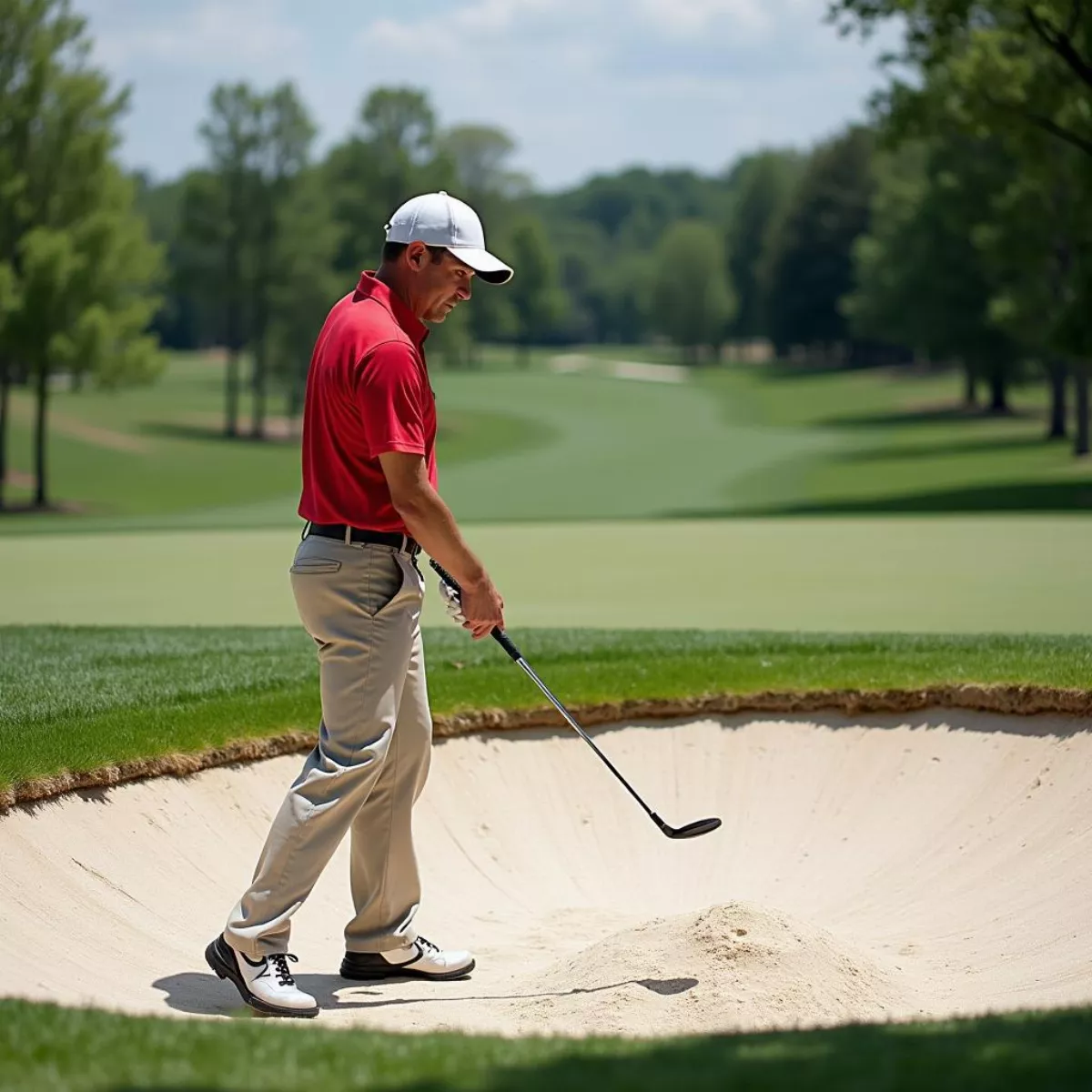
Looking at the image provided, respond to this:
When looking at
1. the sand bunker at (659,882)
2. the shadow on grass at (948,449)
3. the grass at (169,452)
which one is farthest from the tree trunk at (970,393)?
the sand bunker at (659,882)

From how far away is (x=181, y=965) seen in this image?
6020 millimetres

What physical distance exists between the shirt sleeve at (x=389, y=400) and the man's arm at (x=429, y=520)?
0.04 meters

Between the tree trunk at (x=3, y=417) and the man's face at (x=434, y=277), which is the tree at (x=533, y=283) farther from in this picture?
the man's face at (x=434, y=277)

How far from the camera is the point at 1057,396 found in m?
51.2

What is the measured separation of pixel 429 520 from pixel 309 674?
174 inches

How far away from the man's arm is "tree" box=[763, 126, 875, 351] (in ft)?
307

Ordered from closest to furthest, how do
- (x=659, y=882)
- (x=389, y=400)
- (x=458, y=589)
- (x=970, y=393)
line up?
(x=389, y=400), (x=458, y=589), (x=659, y=882), (x=970, y=393)

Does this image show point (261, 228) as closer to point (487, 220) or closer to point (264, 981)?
point (487, 220)

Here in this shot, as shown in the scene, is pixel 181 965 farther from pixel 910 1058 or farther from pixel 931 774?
pixel 931 774

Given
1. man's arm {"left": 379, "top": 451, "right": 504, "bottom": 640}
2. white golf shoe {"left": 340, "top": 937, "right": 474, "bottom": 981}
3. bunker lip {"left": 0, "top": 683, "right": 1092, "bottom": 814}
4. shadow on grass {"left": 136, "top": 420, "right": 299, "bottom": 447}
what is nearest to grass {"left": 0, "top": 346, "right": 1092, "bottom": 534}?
shadow on grass {"left": 136, "top": 420, "right": 299, "bottom": 447}

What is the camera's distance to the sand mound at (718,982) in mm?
5512

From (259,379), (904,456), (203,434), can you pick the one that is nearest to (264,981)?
(904,456)

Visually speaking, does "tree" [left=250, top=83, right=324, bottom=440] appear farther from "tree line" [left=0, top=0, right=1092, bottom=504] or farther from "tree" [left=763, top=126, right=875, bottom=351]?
"tree" [left=763, top=126, right=875, bottom=351]

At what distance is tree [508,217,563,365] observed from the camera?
120375 millimetres
